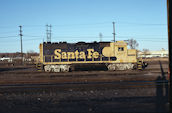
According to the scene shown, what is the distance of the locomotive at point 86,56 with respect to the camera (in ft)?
65.5

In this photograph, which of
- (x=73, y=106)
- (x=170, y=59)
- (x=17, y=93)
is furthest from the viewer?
(x=17, y=93)

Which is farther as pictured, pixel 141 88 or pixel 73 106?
pixel 141 88

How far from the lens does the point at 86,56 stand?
2014cm

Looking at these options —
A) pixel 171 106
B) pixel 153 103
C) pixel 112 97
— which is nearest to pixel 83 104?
pixel 112 97

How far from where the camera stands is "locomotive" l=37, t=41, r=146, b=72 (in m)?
20.0

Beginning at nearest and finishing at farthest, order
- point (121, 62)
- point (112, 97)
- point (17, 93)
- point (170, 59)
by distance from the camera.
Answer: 1. point (170, 59)
2. point (112, 97)
3. point (17, 93)
4. point (121, 62)

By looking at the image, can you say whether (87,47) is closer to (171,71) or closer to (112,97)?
(112,97)

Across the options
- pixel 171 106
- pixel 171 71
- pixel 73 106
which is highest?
pixel 171 71

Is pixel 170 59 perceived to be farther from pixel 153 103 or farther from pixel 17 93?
pixel 17 93

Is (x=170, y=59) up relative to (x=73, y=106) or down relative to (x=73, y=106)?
up

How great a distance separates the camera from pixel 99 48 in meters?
20.4

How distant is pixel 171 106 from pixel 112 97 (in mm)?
3699

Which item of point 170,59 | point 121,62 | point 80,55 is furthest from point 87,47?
point 170,59

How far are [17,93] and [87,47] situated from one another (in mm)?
12837
